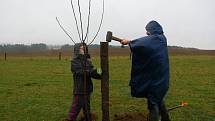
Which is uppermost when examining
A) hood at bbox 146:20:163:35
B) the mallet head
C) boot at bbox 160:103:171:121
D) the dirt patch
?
hood at bbox 146:20:163:35

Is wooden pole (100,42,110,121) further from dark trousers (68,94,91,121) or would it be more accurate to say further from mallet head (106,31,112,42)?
dark trousers (68,94,91,121)

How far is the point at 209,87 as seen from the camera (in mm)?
16828

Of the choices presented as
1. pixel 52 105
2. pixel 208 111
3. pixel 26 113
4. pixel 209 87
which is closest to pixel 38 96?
pixel 52 105

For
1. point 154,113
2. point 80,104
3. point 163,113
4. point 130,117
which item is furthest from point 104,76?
point 130,117

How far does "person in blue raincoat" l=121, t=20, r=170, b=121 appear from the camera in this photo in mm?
7137

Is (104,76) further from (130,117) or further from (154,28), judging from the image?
(130,117)

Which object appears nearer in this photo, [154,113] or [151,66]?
[151,66]

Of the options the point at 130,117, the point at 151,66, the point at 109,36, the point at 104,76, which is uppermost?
the point at 109,36

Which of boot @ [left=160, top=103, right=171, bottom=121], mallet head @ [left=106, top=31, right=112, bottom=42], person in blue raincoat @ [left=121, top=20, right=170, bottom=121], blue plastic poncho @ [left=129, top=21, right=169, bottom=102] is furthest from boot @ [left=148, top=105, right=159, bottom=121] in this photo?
mallet head @ [left=106, top=31, right=112, bottom=42]

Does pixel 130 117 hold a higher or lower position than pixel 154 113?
lower

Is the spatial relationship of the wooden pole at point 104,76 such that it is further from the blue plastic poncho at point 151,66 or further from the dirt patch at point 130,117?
the dirt patch at point 130,117

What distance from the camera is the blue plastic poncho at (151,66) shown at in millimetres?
7168

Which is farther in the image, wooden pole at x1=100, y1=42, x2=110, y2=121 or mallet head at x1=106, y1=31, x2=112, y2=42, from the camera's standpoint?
wooden pole at x1=100, y1=42, x2=110, y2=121

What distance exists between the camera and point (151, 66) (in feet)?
23.8
